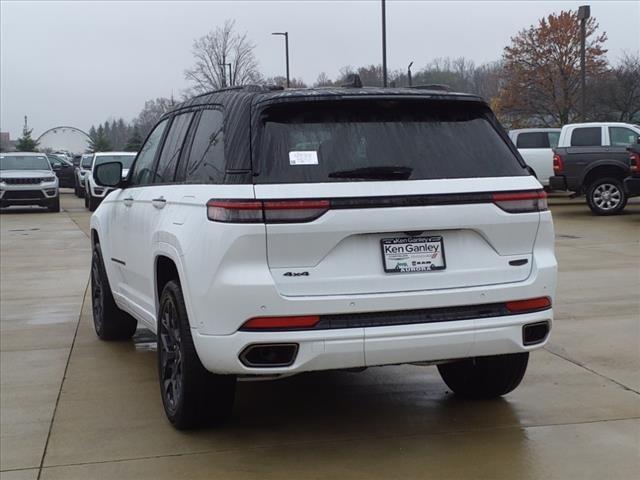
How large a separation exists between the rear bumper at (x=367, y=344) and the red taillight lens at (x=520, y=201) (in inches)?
21.7

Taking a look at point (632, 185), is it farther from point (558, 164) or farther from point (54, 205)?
point (54, 205)

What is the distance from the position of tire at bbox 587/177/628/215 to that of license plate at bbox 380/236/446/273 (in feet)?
49.4

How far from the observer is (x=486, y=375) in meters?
5.12

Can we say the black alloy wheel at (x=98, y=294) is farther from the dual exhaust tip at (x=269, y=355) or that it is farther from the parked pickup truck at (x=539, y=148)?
the parked pickup truck at (x=539, y=148)

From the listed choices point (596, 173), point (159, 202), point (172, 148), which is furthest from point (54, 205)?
point (159, 202)

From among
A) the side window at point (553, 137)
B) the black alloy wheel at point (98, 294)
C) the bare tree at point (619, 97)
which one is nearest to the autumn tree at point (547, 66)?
the bare tree at point (619, 97)

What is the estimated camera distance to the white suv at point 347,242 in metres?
3.99

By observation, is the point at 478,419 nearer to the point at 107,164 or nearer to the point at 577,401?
the point at 577,401

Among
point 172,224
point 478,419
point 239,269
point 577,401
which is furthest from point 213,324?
point 577,401

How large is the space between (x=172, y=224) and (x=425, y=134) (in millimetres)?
1430

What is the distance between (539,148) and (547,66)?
3117 cm

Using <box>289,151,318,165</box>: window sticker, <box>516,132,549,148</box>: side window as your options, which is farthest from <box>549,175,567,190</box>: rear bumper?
<box>289,151,318,165</box>: window sticker

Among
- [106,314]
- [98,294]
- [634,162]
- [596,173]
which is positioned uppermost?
[634,162]

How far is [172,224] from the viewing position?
464cm
